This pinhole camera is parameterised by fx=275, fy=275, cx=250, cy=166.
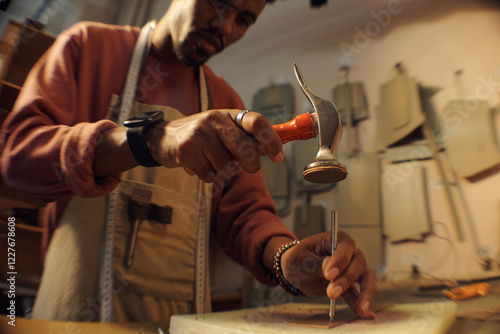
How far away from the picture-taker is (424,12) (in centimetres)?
87

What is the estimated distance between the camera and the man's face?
60cm

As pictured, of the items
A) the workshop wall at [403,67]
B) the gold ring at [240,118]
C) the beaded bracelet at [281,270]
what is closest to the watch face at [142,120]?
the gold ring at [240,118]

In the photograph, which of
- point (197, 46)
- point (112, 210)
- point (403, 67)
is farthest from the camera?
point (403, 67)

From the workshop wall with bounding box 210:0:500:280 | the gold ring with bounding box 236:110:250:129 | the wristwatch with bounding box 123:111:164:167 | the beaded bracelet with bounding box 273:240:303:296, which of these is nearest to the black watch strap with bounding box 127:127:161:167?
the wristwatch with bounding box 123:111:164:167

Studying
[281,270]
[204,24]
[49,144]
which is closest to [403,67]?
[204,24]

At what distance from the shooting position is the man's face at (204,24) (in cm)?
60

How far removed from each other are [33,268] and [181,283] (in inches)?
10.5

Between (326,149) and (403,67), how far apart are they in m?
0.69

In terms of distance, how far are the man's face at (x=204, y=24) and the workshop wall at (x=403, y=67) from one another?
34 centimetres

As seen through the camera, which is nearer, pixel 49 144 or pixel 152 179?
pixel 49 144

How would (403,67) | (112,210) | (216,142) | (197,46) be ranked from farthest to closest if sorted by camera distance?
(403,67)
(197,46)
(112,210)
(216,142)

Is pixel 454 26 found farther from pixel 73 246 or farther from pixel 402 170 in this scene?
pixel 73 246

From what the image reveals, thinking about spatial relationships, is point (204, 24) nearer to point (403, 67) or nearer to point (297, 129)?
point (297, 129)

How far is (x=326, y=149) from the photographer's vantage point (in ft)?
1.23
